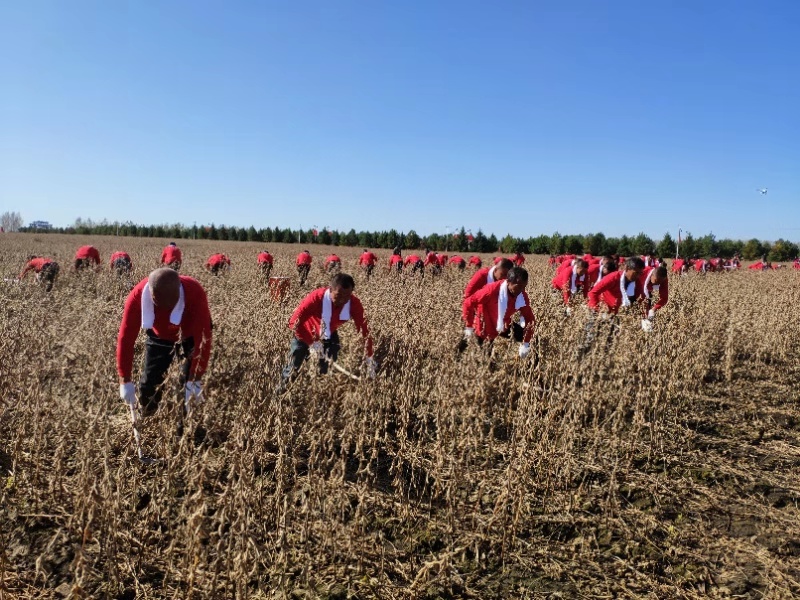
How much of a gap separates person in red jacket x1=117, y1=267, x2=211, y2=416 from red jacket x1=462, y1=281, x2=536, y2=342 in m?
2.39

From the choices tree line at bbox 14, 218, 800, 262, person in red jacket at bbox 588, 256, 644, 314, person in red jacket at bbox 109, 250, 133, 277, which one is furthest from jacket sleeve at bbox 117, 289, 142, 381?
tree line at bbox 14, 218, 800, 262

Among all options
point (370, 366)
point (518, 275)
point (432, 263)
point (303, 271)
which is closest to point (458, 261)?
point (432, 263)

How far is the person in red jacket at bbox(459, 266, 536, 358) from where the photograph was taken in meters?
4.71

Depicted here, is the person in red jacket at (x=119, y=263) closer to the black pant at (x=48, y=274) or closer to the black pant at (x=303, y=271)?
the black pant at (x=48, y=274)

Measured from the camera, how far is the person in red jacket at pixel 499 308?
185 inches

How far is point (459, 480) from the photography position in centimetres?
297

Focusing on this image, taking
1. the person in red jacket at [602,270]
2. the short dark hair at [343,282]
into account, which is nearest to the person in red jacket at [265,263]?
the person in red jacket at [602,270]

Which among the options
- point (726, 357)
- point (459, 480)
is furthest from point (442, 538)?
point (726, 357)

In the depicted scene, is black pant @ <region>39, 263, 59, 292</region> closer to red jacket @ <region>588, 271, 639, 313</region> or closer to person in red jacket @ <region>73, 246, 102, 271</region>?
person in red jacket @ <region>73, 246, 102, 271</region>

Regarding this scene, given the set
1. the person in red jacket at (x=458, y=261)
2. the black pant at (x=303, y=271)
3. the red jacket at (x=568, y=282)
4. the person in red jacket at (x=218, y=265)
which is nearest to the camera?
the red jacket at (x=568, y=282)

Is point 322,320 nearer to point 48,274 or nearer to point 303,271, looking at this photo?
point 48,274

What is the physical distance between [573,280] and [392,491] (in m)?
4.62

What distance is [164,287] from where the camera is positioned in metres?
3.22

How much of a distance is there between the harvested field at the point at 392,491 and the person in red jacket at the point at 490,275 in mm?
891
